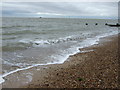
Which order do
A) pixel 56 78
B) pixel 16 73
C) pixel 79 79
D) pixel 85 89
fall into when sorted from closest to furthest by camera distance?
pixel 85 89
pixel 79 79
pixel 56 78
pixel 16 73

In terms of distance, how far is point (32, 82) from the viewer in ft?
17.4

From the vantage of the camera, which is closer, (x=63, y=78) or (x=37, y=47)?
(x=63, y=78)

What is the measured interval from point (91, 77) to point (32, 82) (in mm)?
2397

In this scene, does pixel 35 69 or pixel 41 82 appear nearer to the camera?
pixel 41 82

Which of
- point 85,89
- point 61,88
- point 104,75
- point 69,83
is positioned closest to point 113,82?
point 104,75

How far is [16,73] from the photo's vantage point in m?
6.21

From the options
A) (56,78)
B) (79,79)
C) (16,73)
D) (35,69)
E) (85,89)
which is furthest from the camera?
(35,69)

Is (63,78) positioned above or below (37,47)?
below

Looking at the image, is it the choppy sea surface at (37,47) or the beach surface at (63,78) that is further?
the choppy sea surface at (37,47)

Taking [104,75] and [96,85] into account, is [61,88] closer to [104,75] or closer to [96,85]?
[96,85]

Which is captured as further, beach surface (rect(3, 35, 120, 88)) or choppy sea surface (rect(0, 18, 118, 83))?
choppy sea surface (rect(0, 18, 118, 83))

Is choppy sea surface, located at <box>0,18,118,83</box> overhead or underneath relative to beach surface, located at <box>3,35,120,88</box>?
overhead

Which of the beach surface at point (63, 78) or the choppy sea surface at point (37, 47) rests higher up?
the choppy sea surface at point (37, 47)

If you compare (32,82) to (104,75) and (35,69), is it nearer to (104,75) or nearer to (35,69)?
(35,69)
